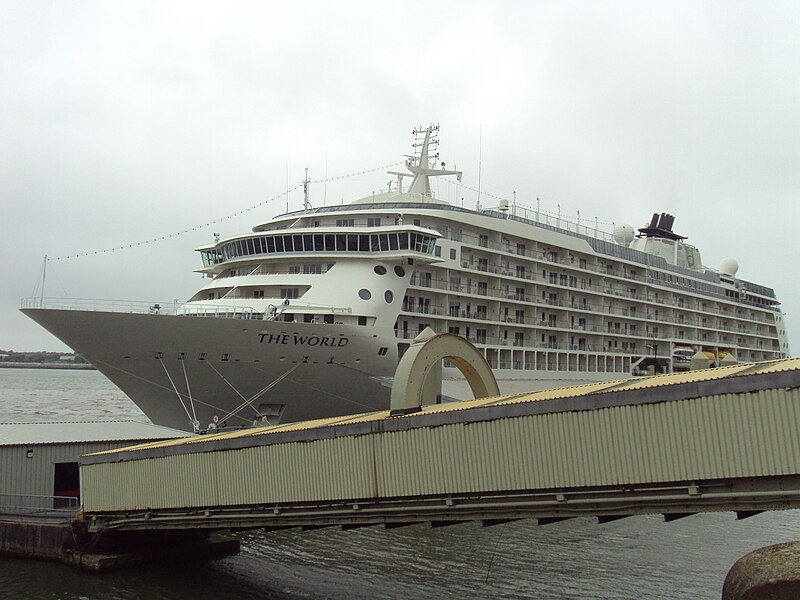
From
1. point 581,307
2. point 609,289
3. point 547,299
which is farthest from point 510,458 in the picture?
point 609,289

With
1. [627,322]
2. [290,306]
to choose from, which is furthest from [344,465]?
[627,322]

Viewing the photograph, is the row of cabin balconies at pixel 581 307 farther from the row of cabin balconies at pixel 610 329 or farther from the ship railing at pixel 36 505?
the ship railing at pixel 36 505

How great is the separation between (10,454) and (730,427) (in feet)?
63.9

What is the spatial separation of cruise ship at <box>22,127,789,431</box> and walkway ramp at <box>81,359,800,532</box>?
9.94 metres

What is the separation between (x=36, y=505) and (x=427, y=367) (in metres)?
12.1

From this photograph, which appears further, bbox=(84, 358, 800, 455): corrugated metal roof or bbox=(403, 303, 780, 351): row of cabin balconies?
bbox=(403, 303, 780, 351): row of cabin balconies

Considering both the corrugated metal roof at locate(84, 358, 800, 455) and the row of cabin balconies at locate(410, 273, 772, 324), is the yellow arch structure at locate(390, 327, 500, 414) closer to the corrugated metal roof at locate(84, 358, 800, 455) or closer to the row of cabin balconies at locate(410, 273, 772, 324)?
the corrugated metal roof at locate(84, 358, 800, 455)

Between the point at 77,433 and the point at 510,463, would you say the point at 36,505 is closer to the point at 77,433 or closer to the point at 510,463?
the point at 77,433

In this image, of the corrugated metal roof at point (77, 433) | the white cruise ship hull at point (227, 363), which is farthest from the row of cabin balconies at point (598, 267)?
the corrugated metal roof at point (77, 433)

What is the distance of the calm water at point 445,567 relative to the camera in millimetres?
18578

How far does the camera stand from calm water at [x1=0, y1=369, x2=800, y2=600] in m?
18.6

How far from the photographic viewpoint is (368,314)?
111 feet

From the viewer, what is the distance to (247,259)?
36938 millimetres

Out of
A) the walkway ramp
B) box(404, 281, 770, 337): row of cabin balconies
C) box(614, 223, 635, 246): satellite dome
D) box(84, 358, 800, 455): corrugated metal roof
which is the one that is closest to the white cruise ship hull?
box(404, 281, 770, 337): row of cabin balconies
